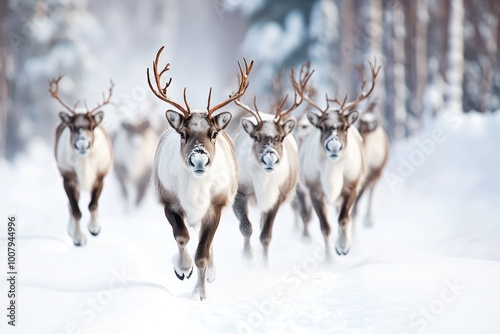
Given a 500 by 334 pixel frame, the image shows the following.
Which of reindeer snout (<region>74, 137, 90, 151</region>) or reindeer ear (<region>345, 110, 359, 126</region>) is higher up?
reindeer ear (<region>345, 110, 359, 126</region>)

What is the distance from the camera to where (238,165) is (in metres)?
6.10

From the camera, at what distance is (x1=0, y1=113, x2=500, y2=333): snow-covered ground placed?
161 inches

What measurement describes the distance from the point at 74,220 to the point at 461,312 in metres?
4.32

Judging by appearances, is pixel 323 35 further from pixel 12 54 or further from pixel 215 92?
pixel 12 54

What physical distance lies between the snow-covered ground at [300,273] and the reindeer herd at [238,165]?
0.33 metres

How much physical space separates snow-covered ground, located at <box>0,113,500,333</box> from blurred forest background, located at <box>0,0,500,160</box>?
3.96m

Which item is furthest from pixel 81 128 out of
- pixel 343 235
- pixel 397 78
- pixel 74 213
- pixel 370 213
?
pixel 397 78

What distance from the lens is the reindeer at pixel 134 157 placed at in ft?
34.8

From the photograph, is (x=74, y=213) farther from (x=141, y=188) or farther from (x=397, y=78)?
(x=397, y=78)

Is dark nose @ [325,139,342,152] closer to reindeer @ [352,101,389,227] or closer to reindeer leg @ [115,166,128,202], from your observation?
reindeer @ [352,101,389,227]

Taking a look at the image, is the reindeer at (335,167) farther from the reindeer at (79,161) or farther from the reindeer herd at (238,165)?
the reindeer at (79,161)

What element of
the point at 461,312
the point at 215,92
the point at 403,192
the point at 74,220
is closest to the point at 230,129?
the point at 403,192

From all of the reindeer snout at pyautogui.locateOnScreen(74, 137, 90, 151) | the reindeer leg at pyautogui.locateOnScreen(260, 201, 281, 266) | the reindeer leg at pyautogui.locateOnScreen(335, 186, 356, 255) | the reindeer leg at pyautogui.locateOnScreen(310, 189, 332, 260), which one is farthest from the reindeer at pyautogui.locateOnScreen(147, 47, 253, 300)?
the reindeer snout at pyautogui.locateOnScreen(74, 137, 90, 151)

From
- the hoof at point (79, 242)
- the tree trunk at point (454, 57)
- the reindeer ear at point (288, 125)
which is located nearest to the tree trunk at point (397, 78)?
the tree trunk at point (454, 57)
